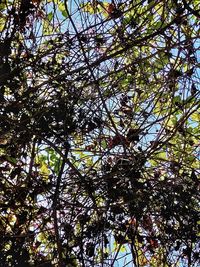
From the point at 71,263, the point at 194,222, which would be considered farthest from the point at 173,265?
the point at 71,263

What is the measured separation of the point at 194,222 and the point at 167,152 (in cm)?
38

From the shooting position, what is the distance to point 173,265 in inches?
94.0

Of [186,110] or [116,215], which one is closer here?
[116,215]

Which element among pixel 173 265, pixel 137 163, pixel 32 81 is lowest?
pixel 173 265

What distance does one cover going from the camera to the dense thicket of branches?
2324 millimetres

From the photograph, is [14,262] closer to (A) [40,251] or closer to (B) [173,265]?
(A) [40,251]

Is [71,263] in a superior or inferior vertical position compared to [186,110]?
inferior

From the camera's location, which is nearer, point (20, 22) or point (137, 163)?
point (137, 163)

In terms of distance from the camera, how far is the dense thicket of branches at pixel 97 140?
7.63ft

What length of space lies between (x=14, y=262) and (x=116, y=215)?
0.46 m

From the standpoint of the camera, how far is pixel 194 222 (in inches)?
92.9

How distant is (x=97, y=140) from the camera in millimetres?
2529

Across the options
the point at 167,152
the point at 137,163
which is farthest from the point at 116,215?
the point at 167,152

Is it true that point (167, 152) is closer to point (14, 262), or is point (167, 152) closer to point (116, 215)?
point (116, 215)
